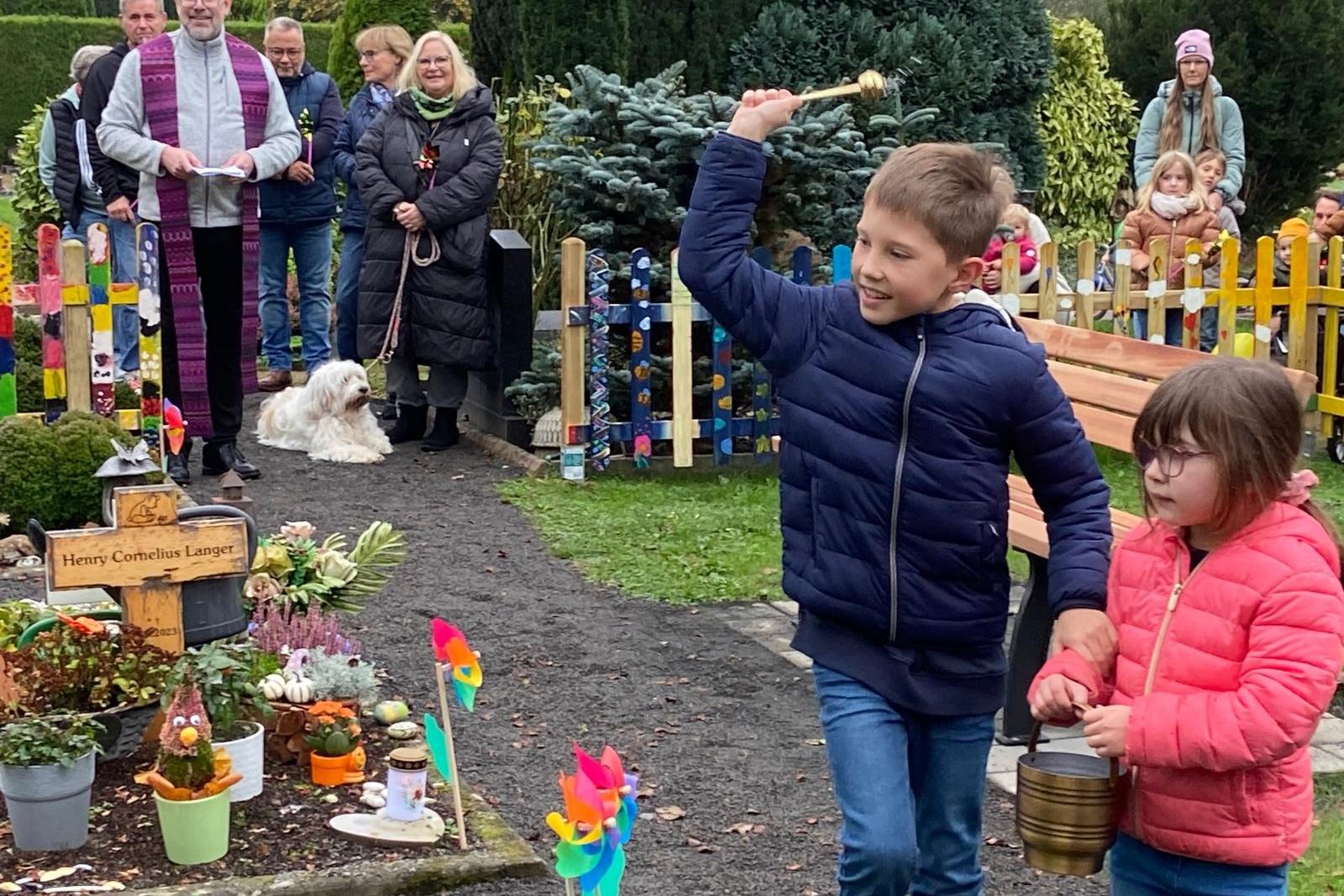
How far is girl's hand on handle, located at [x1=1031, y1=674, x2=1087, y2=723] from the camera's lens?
9.32 ft

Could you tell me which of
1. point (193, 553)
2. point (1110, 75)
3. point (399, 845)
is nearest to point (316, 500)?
point (193, 553)

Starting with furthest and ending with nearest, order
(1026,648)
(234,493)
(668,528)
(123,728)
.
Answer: (668,528), (234,493), (1026,648), (123,728)

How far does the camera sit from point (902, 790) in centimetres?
305

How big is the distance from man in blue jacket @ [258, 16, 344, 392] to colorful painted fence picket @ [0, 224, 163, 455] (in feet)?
8.10

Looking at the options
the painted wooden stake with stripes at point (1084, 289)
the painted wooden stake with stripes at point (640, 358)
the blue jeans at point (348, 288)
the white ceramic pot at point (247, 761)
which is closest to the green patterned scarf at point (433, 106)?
the painted wooden stake with stripes at point (640, 358)

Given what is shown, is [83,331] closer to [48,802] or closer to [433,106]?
[433,106]

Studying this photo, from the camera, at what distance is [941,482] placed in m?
3.06

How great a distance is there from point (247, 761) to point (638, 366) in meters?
4.71

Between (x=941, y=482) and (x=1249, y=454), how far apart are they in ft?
1.79

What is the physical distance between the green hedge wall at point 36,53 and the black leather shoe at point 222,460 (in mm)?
22089

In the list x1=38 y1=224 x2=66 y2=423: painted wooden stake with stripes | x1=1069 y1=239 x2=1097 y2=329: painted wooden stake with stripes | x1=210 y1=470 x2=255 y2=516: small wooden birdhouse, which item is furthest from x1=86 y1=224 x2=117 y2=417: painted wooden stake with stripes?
x1=1069 y1=239 x2=1097 y2=329: painted wooden stake with stripes

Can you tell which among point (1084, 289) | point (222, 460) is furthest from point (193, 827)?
point (1084, 289)

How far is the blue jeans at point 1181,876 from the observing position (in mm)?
2799

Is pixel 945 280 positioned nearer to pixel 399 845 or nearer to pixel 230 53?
pixel 399 845
